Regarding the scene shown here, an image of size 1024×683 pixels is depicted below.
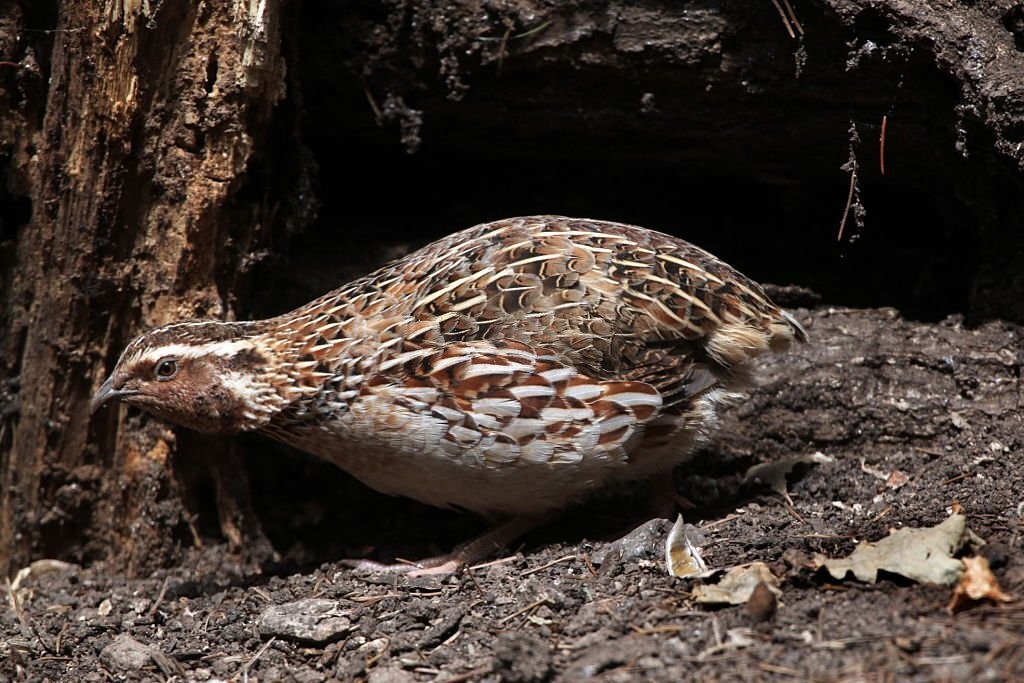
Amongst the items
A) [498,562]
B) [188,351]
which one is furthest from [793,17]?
[188,351]

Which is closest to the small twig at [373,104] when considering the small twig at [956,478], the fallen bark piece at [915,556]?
the fallen bark piece at [915,556]

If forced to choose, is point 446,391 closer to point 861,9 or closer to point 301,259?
point 301,259

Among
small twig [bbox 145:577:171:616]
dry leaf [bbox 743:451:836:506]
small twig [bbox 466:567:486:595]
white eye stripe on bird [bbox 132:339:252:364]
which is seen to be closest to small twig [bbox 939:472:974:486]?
dry leaf [bbox 743:451:836:506]

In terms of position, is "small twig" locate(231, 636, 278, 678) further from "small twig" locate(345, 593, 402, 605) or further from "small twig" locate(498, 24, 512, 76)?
"small twig" locate(498, 24, 512, 76)

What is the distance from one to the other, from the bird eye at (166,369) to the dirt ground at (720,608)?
1.20 meters

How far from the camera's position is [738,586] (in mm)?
3969

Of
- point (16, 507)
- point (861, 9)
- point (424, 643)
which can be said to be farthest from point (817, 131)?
point (16, 507)

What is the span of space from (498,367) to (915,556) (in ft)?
6.36

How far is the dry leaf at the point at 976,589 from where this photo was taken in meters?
3.49

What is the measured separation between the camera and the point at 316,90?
19.6 feet

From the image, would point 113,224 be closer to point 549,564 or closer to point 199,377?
point 199,377

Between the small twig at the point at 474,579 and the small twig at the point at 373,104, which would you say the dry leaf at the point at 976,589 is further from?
the small twig at the point at 373,104

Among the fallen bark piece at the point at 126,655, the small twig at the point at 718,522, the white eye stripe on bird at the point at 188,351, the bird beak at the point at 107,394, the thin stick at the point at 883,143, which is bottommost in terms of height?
the fallen bark piece at the point at 126,655

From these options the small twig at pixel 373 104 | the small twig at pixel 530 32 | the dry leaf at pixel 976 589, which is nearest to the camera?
the dry leaf at pixel 976 589
